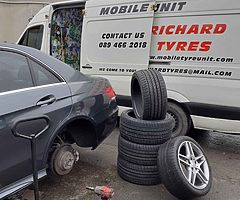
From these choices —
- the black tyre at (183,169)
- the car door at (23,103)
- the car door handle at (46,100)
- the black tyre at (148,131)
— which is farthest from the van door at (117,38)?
the car door handle at (46,100)

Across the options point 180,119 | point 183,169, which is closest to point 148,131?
point 183,169

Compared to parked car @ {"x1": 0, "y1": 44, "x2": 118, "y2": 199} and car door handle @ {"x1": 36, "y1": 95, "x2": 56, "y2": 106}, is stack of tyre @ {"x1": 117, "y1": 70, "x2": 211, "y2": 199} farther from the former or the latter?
car door handle @ {"x1": 36, "y1": 95, "x2": 56, "y2": 106}

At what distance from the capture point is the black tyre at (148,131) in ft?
9.74

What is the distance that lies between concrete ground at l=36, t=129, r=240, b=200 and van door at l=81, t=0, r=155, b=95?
1.37 metres

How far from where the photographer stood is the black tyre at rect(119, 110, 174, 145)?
2970 mm

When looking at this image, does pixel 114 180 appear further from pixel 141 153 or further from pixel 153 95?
pixel 153 95

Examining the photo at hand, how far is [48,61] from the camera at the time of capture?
2.79m

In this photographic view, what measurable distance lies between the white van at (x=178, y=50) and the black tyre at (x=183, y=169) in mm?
1083

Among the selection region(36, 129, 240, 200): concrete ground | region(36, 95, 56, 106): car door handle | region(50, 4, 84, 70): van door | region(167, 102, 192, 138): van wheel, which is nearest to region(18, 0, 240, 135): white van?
region(167, 102, 192, 138): van wheel

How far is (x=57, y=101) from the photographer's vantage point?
2.60m

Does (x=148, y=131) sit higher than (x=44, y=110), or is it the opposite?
(x=44, y=110)

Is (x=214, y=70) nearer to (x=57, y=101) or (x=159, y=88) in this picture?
(x=159, y=88)

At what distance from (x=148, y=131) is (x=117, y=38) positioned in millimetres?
2158

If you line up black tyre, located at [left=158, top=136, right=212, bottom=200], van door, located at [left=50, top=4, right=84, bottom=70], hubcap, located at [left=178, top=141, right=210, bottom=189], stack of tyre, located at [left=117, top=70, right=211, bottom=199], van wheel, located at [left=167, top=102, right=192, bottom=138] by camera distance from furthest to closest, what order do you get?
→ van door, located at [left=50, top=4, right=84, bottom=70] < van wheel, located at [left=167, top=102, right=192, bottom=138] < stack of tyre, located at [left=117, top=70, right=211, bottom=199] < hubcap, located at [left=178, top=141, right=210, bottom=189] < black tyre, located at [left=158, top=136, right=212, bottom=200]
